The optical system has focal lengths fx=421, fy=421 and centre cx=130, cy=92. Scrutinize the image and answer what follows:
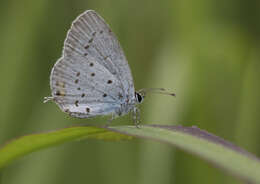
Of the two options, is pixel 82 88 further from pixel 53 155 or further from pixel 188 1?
pixel 188 1

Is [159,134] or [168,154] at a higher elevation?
[159,134]

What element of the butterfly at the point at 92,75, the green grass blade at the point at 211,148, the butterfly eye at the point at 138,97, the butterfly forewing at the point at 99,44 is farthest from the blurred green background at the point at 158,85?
the green grass blade at the point at 211,148

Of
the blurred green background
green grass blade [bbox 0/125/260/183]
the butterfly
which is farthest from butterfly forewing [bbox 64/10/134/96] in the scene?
green grass blade [bbox 0/125/260/183]

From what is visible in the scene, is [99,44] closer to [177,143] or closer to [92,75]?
[92,75]

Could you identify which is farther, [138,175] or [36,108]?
[36,108]

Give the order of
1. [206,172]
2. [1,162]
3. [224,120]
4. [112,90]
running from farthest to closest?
[224,120], [206,172], [112,90], [1,162]

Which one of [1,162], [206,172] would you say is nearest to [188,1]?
[206,172]
